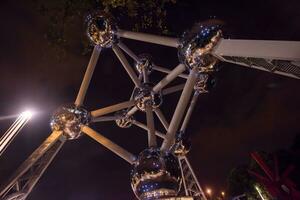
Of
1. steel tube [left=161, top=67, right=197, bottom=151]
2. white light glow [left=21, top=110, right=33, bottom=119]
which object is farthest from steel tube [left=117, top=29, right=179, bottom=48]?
white light glow [left=21, top=110, right=33, bottom=119]

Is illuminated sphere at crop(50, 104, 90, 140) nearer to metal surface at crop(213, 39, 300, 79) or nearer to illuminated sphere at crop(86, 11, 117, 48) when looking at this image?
illuminated sphere at crop(86, 11, 117, 48)

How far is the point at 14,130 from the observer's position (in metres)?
7.49

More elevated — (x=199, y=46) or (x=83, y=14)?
(x=83, y=14)

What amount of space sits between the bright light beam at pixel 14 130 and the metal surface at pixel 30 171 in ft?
2.25

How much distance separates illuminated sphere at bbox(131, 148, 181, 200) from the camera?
476 centimetres

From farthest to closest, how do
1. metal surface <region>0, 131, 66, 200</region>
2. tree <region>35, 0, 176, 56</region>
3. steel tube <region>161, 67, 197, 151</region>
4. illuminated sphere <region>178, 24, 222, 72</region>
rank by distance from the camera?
1. tree <region>35, 0, 176, 56</region>
2. metal surface <region>0, 131, 66, 200</region>
3. steel tube <region>161, 67, 197, 151</region>
4. illuminated sphere <region>178, 24, 222, 72</region>

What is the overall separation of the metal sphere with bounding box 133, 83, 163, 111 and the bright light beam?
2.65m

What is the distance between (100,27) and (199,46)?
2474 millimetres

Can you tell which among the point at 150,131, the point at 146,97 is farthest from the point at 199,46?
the point at 146,97

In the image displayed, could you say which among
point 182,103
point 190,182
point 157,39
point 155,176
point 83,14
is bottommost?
point 155,176

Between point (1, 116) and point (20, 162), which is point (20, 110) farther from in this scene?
point (20, 162)

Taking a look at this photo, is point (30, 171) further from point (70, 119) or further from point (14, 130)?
point (14, 130)

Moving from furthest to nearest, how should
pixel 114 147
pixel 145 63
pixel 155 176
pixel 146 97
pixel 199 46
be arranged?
pixel 145 63 → pixel 146 97 → pixel 114 147 → pixel 155 176 → pixel 199 46

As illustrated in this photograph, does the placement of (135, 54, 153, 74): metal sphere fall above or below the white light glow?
above
